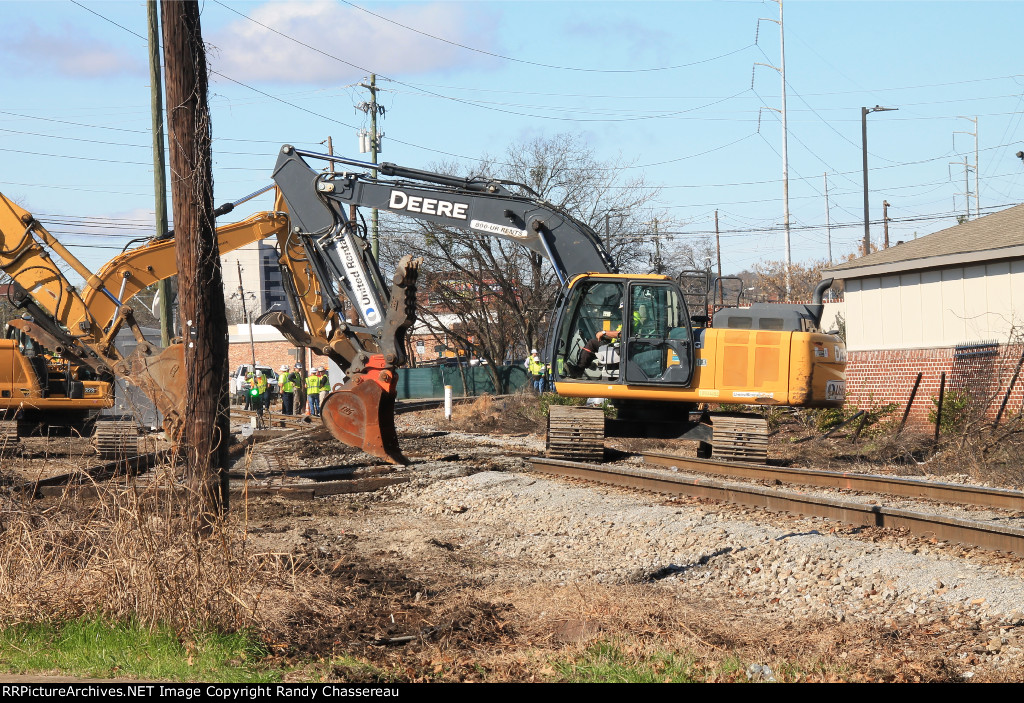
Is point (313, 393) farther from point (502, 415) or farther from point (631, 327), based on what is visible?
point (631, 327)

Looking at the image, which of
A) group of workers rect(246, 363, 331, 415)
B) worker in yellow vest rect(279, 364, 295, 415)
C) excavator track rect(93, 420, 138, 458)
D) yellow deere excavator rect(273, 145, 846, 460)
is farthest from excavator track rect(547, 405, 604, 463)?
worker in yellow vest rect(279, 364, 295, 415)

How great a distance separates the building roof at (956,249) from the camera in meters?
20.8

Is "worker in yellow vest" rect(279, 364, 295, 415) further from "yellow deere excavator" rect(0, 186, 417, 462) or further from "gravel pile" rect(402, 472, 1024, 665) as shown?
"gravel pile" rect(402, 472, 1024, 665)

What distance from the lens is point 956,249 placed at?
860 inches

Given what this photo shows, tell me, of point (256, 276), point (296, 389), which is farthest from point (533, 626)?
point (256, 276)

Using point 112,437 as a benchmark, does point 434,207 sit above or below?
above

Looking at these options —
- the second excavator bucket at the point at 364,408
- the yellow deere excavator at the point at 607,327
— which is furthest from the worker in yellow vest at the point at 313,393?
the second excavator bucket at the point at 364,408

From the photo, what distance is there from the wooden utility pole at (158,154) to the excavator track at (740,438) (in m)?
12.6

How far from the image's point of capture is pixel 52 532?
7363 millimetres

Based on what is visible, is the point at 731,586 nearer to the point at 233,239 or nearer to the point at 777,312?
the point at 777,312

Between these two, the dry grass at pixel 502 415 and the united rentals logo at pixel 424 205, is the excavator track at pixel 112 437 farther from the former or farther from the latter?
the dry grass at pixel 502 415

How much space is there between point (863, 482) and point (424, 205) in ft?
25.4

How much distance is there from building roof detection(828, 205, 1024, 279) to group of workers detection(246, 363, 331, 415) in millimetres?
16711
